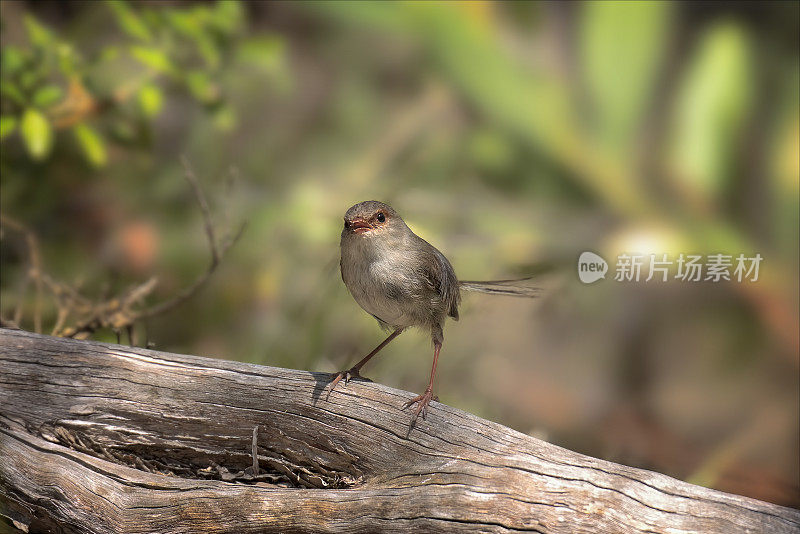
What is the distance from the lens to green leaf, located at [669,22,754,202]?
14.5 feet

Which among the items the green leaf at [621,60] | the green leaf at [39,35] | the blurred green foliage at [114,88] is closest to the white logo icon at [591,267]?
the green leaf at [621,60]

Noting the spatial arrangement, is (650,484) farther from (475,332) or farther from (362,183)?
(362,183)

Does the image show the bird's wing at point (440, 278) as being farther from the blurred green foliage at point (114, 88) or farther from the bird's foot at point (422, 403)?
the blurred green foliage at point (114, 88)

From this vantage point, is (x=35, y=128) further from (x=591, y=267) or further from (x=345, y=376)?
(x=591, y=267)

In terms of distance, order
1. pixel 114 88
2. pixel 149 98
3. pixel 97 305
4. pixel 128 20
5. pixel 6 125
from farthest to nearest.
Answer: pixel 114 88
pixel 149 98
pixel 128 20
pixel 6 125
pixel 97 305

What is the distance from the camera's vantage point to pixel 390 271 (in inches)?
84.4

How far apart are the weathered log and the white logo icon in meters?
2.52

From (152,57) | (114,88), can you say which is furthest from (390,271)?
(114,88)

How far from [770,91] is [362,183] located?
2.61 metres

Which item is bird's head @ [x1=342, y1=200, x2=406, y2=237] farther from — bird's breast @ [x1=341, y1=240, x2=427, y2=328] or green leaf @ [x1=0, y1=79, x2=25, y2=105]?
green leaf @ [x1=0, y1=79, x2=25, y2=105]

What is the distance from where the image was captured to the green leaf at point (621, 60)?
4500 mm

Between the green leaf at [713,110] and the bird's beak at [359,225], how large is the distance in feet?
10.0

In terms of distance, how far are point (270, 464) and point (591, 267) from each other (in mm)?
2854

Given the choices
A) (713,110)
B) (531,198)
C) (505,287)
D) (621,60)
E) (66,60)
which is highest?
(621,60)
